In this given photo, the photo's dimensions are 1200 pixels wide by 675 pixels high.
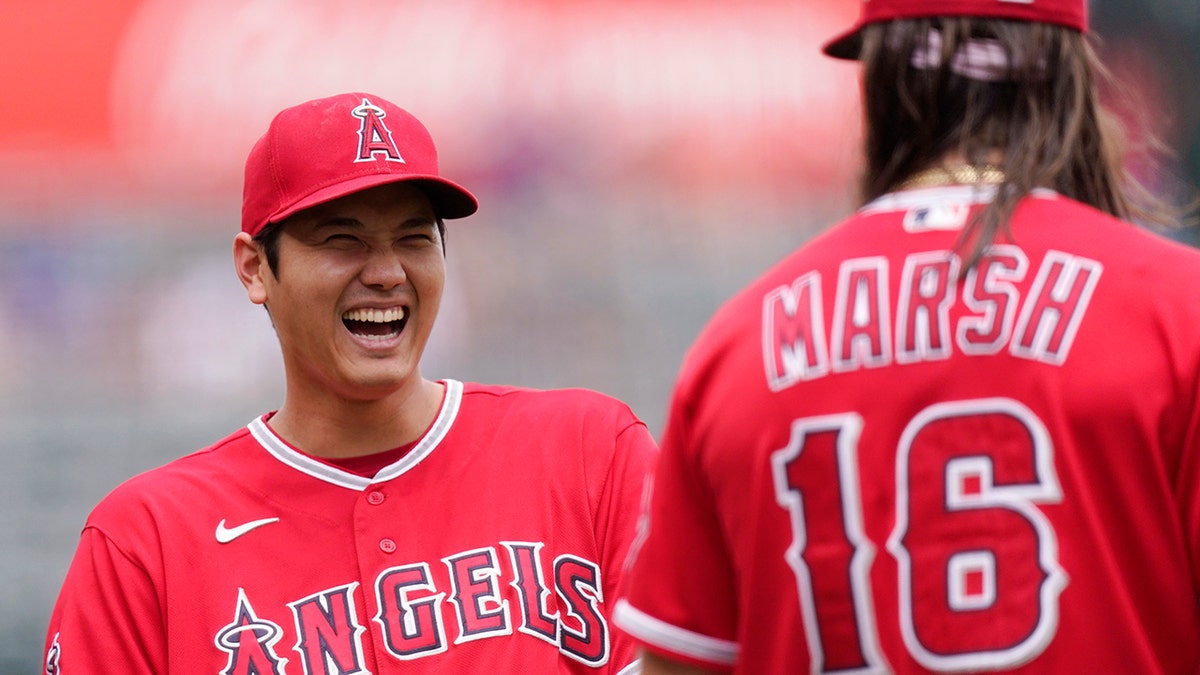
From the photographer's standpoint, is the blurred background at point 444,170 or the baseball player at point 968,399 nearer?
the baseball player at point 968,399

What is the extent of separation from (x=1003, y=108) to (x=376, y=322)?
1185mm

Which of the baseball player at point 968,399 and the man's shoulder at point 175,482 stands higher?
the baseball player at point 968,399

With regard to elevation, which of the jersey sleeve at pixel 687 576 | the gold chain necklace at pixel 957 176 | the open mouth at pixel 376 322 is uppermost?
the gold chain necklace at pixel 957 176

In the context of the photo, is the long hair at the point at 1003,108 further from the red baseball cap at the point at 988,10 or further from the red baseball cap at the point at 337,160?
the red baseball cap at the point at 337,160

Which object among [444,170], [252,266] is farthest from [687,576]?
[444,170]

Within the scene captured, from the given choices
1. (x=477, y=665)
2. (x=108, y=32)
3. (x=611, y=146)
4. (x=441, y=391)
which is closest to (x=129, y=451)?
(x=108, y=32)

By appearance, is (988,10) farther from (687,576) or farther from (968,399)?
(687,576)

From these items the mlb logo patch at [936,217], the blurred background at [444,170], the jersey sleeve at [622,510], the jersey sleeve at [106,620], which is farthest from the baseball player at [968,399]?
the blurred background at [444,170]

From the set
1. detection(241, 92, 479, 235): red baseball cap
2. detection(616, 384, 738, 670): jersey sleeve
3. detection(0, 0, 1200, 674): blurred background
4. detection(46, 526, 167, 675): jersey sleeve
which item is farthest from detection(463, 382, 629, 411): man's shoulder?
detection(0, 0, 1200, 674): blurred background

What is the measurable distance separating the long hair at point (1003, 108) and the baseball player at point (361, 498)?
3.12ft

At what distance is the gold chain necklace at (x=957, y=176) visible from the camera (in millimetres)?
1340

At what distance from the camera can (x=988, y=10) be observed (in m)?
1.35

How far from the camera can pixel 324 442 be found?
229 cm

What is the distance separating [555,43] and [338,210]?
3.69m
